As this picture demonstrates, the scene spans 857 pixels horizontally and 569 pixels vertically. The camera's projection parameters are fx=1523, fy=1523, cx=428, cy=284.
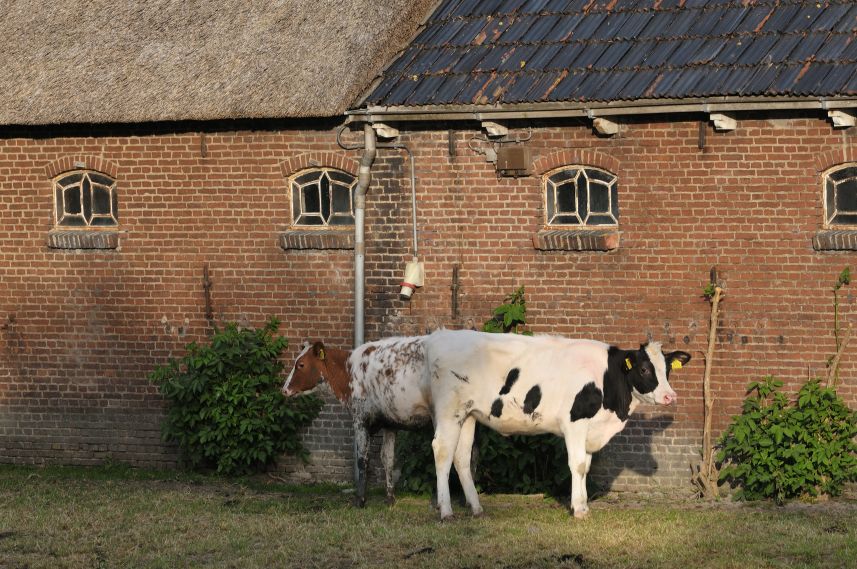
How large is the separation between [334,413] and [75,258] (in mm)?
3383

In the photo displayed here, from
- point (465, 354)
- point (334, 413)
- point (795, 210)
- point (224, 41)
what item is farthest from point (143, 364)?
point (795, 210)

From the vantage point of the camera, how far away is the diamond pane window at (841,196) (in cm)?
1376

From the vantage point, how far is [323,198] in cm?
1572

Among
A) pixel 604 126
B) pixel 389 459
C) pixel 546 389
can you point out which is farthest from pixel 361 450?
pixel 604 126

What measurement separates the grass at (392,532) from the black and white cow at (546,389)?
624 mm

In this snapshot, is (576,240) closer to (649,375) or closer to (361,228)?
(361,228)

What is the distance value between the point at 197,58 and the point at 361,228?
8.69 feet

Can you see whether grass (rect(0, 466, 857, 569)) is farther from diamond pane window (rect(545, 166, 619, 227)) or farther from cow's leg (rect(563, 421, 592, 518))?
diamond pane window (rect(545, 166, 619, 227))

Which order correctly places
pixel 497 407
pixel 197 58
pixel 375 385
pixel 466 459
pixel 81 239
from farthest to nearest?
pixel 81 239
pixel 197 58
pixel 375 385
pixel 466 459
pixel 497 407

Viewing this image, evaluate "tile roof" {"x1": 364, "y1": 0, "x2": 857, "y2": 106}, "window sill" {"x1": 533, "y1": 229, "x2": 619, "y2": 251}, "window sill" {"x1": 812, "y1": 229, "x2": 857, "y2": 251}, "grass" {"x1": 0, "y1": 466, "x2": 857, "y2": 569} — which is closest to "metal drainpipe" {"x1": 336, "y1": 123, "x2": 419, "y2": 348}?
"tile roof" {"x1": 364, "y1": 0, "x2": 857, "y2": 106}

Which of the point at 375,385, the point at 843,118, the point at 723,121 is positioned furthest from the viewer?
the point at 723,121

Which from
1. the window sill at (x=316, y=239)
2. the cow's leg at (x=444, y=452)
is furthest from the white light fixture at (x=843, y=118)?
the window sill at (x=316, y=239)

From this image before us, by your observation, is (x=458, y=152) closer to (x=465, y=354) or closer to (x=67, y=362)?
(x=465, y=354)

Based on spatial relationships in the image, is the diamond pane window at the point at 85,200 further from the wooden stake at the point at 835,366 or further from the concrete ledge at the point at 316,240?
the wooden stake at the point at 835,366
